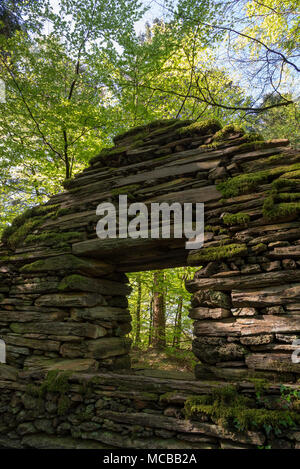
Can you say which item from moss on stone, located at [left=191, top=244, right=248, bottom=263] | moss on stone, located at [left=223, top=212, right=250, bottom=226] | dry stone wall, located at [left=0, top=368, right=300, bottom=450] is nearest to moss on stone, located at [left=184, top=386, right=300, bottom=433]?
dry stone wall, located at [left=0, top=368, right=300, bottom=450]

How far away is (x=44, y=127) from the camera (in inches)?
349

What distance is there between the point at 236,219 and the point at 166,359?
5347 millimetres

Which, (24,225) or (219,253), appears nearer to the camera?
(219,253)

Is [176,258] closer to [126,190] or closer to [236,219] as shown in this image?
[236,219]

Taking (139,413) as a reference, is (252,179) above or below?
above

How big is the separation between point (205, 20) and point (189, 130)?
17.9 ft

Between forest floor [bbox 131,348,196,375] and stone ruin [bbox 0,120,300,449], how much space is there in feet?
8.13

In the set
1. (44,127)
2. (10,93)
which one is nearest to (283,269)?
(44,127)

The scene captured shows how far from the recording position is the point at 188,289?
3471 mm

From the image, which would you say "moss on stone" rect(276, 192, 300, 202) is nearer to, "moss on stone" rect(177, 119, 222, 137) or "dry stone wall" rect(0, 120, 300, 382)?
"dry stone wall" rect(0, 120, 300, 382)

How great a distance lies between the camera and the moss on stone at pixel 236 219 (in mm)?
3277

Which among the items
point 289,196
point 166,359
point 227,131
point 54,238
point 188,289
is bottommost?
point 166,359

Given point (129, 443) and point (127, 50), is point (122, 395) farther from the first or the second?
point (127, 50)

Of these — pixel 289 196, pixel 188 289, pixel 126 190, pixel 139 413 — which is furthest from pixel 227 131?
pixel 139 413
